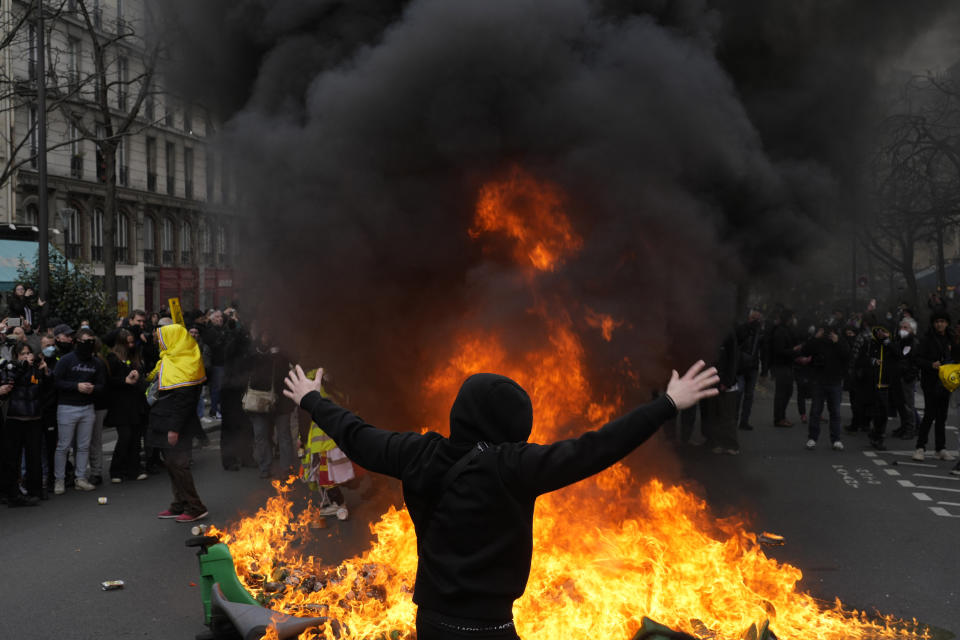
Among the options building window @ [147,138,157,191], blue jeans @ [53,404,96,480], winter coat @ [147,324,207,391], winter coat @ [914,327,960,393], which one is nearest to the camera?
winter coat @ [147,324,207,391]

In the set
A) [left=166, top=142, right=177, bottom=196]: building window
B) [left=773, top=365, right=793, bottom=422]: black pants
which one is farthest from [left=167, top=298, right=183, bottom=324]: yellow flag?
[left=166, top=142, right=177, bottom=196]: building window

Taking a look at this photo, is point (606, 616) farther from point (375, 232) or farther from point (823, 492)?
point (823, 492)

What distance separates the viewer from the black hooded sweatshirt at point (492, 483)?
2.66 m

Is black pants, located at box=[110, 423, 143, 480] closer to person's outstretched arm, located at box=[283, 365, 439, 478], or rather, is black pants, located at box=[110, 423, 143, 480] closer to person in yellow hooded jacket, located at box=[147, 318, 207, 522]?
person in yellow hooded jacket, located at box=[147, 318, 207, 522]

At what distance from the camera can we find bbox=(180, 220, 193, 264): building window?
35125 millimetres

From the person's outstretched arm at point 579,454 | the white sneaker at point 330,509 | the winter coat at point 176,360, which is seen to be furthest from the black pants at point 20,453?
the person's outstretched arm at point 579,454

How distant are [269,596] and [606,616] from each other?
208 centimetres

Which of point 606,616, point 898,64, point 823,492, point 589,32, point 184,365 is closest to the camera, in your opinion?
point 606,616

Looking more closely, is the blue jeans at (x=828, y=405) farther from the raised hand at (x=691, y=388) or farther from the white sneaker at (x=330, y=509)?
the raised hand at (x=691, y=388)

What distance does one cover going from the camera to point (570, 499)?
18.0 ft

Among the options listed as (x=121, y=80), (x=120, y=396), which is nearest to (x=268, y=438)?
(x=120, y=396)

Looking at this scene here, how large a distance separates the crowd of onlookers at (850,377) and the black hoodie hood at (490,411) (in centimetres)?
671

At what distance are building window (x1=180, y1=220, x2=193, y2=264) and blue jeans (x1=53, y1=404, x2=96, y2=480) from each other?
28134 mm

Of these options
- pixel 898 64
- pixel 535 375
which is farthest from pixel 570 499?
pixel 898 64
